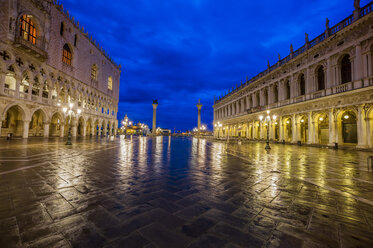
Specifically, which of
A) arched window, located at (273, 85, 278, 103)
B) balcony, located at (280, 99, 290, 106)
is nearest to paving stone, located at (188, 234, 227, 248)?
balcony, located at (280, 99, 290, 106)

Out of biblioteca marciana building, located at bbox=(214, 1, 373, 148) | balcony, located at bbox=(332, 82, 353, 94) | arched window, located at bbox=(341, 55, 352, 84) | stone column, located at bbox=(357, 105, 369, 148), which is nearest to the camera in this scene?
stone column, located at bbox=(357, 105, 369, 148)

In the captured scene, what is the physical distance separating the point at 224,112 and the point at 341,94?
33578 millimetres

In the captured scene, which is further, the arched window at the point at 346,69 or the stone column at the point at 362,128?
the arched window at the point at 346,69

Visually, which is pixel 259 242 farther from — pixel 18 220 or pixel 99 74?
pixel 99 74

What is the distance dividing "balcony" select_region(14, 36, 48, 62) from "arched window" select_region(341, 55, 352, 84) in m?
36.0

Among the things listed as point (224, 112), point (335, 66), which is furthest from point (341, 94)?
point (224, 112)

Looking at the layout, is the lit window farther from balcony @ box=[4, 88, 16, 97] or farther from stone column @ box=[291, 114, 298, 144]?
stone column @ box=[291, 114, 298, 144]

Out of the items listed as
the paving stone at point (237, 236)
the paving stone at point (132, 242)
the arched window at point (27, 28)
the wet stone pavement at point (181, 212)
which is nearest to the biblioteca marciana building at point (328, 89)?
the wet stone pavement at point (181, 212)

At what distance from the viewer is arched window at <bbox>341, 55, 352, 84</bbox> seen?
16781mm

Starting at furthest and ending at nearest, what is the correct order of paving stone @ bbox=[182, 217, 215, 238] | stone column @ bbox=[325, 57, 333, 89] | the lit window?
1. the lit window
2. stone column @ bbox=[325, 57, 333, 89]
3. paving stone @ bbox=[182, 217, 215, 238]

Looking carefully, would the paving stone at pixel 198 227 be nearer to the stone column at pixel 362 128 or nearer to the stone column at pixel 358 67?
the stone column at pixel 362 128

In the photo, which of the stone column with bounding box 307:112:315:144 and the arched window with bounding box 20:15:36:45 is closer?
the stone column with bounding box 307:112:315:144

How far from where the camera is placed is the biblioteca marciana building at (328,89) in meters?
14.6

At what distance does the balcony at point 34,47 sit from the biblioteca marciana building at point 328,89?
92.2 ft
